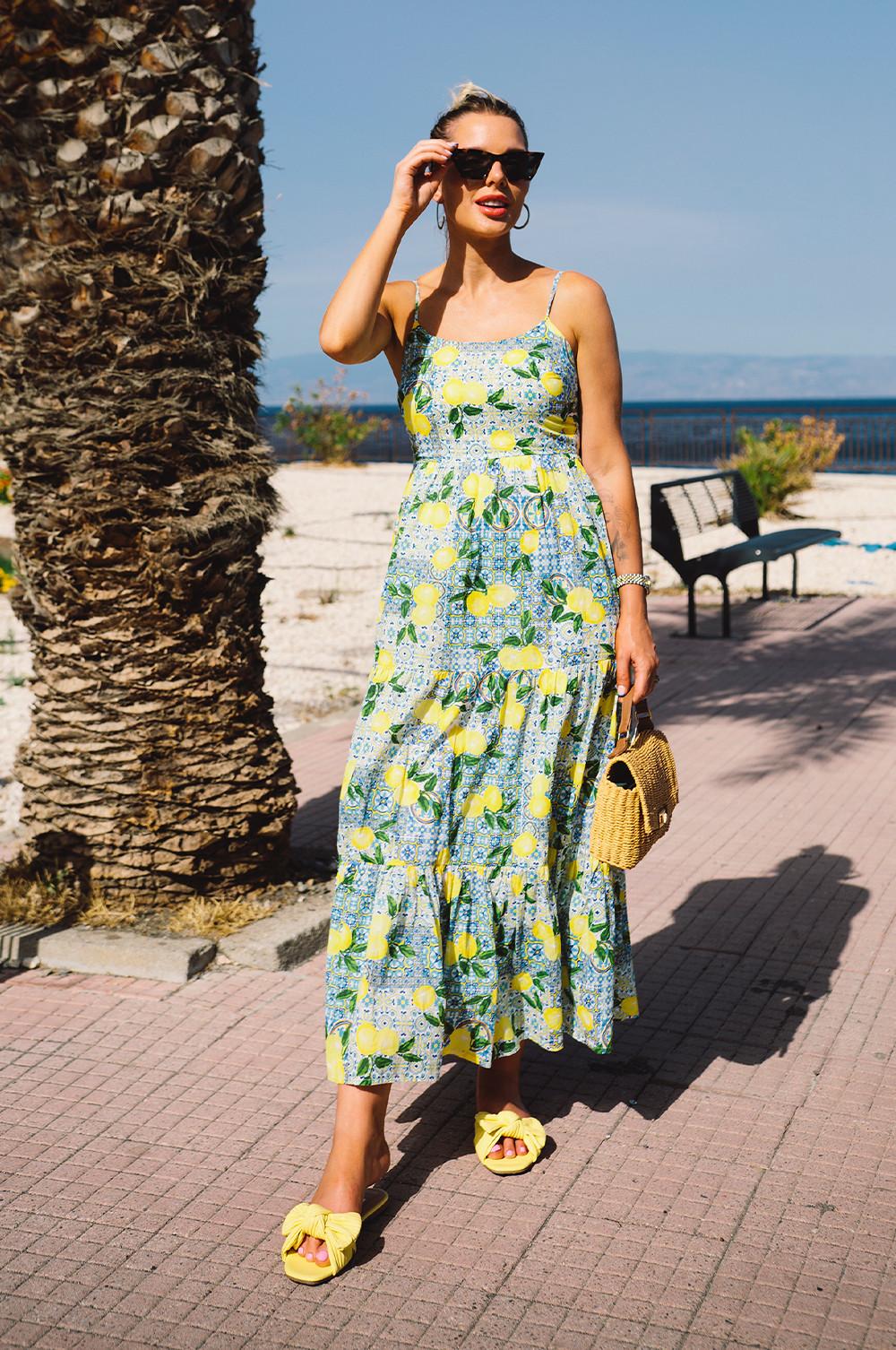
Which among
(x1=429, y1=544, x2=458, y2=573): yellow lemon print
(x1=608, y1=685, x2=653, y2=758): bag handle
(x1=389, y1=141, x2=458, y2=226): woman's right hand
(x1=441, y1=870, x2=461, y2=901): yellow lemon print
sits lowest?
(x1=441, y1=870, x2=461, y2=901): yellow lemon print

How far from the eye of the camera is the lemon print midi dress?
2.97 m

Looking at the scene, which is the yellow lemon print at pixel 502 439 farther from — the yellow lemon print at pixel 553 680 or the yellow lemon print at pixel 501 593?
the yellow lemon print at pixel 553 680

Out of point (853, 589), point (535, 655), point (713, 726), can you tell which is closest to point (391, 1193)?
point (535, 655)

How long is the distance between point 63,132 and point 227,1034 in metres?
2.68

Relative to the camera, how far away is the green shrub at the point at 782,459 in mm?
16969

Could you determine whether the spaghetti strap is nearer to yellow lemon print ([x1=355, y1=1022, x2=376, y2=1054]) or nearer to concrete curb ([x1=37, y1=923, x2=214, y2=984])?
yellow lemon print ([x1=355, y1=1022, x2=376, y2=1054])

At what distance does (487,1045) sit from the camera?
3.08 metres

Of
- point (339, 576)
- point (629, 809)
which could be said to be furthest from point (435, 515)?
point (339, 576)

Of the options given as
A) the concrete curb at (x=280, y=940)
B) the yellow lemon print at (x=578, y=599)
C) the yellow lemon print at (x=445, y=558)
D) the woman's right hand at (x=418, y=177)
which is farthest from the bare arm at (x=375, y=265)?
the concrete curb at (x=280, y=940)

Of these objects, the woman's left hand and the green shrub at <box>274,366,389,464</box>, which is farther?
the green shrub at <box>274,366,389,464</box>

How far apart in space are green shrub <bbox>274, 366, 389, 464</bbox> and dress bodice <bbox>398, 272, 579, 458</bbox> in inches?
913

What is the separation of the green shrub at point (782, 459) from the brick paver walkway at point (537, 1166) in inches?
438

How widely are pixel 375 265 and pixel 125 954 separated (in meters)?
2.31

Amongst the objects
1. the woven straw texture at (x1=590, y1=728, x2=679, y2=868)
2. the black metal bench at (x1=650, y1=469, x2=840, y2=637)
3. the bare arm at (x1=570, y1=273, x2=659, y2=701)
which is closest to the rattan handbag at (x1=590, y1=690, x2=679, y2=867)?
the woven straw texture at (x1=590, y1=728, x2=679, y2=868)
